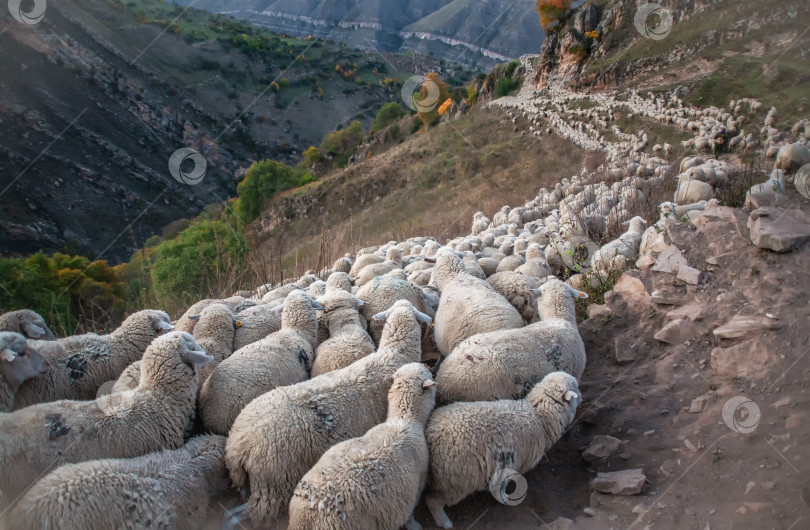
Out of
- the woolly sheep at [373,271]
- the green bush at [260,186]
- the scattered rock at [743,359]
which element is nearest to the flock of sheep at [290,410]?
the scattered rock at [743,359]

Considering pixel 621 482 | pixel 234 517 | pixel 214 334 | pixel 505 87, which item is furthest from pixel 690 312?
pixel 505 87

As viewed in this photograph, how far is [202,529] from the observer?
2643mm

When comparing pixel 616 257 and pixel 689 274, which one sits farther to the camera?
pixel 616 257

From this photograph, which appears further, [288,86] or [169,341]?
[288,86]

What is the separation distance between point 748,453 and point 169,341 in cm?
356

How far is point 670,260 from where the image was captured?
452cm

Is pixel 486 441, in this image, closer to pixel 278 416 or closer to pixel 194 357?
pixel 278 416

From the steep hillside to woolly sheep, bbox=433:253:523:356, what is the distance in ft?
84.9

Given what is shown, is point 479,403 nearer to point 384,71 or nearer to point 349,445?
point 349,445

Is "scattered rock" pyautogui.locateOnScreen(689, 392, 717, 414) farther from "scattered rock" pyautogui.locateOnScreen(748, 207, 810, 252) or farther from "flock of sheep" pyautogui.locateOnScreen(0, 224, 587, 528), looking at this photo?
"scattered rock" pyautogui.locateOnScreen(748, 207, 810, 252)

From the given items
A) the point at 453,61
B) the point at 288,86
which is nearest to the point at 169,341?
the point at 288,86

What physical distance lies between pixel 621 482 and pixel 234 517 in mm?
2170

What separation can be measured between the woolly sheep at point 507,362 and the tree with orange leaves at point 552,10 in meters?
44.1

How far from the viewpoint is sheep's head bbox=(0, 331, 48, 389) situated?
3.16 metres
